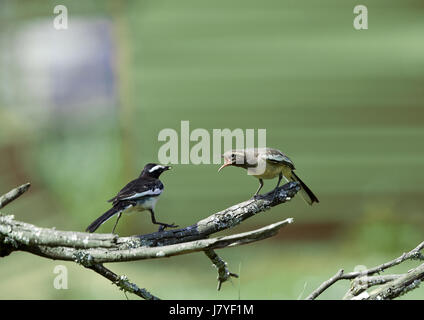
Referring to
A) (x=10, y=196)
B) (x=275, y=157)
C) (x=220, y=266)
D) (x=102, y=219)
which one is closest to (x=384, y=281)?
(x=220, y=266)

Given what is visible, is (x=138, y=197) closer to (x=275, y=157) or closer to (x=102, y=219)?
(x=102, y=219)

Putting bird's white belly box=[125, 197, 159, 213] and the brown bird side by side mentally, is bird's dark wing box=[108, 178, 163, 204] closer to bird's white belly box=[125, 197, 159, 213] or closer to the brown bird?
bird's white belly box=[125, 197, 159, 213]

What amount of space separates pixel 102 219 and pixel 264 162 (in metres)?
0.81

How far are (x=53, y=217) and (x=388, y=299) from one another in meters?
4.49

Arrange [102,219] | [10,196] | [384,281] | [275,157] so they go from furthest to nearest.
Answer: [275,157] < [102,219] < [384,281] < [10,196]

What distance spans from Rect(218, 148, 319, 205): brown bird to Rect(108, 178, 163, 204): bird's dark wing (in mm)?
349

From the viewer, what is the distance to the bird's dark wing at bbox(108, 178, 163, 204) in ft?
8.66

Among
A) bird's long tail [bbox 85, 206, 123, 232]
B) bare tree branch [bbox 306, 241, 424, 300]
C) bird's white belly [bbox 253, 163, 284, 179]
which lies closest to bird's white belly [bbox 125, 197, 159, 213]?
bird's long tail [bbox 85, 206, 123, 232]

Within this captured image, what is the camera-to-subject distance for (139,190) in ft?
8.93

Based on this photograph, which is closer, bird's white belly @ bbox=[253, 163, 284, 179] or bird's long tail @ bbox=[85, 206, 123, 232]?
bird's long tail @ bbox=[85, 206, 123, 232]

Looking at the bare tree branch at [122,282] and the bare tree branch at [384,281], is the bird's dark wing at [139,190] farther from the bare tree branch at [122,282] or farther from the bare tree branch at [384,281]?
the bare tree branch at [384,281]

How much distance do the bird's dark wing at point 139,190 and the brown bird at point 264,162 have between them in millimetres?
349

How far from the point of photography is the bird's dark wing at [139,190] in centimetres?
264

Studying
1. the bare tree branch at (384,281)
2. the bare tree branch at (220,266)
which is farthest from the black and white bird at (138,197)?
the bare tree branch at (384,281)
